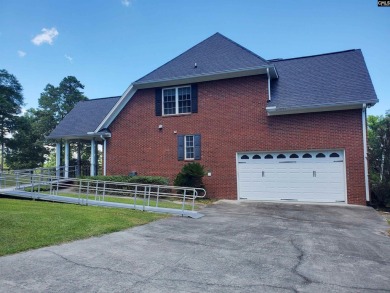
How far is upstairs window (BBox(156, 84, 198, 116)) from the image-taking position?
1518 centimetres

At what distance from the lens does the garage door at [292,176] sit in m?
12.6

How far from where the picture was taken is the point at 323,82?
1400cm

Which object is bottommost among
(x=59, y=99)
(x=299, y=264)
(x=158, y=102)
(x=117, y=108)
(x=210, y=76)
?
(x=299, y=264)

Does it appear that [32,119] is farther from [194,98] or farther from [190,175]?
[190,175]

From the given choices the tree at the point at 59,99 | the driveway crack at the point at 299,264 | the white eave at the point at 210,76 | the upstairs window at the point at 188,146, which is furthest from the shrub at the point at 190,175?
the tree at the point at 59,99

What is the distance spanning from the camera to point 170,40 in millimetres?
17781

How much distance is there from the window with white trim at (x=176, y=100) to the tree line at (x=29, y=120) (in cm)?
2459

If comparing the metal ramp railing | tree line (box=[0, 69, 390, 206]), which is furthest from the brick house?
tree line (box=[0, 69, 390, 206])

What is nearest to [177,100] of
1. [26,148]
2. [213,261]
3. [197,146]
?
[197,146]

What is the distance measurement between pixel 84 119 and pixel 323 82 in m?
15.4

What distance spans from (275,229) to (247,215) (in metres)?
2.39

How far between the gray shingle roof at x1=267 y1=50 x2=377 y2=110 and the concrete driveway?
21.3ft

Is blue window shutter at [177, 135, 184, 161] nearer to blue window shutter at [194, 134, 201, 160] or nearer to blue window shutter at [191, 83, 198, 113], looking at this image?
blue window shutter at [194, 134, 201, 160]

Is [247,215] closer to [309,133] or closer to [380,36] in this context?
[309,133]
